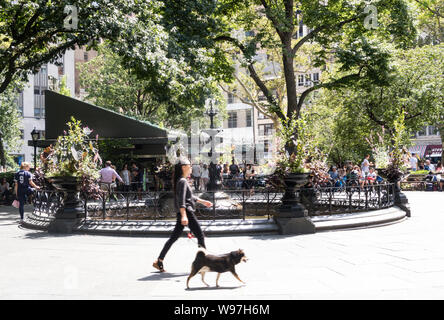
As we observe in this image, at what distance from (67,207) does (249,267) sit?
253 inches

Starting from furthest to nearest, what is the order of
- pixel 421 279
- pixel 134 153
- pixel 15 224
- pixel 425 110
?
pixel 425 110 → pixel 134 153 → pixel 15 224 → pixel 421 279

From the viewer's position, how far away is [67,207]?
35.8ft

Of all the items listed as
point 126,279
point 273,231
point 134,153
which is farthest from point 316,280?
point 134,153

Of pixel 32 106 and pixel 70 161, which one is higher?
pixel 32 106

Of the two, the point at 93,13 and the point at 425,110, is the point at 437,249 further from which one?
the point at 425,110

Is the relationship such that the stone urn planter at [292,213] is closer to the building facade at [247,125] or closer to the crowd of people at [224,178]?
the crowd of people at [224,178]

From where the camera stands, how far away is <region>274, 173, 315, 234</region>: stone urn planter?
31.9 ft

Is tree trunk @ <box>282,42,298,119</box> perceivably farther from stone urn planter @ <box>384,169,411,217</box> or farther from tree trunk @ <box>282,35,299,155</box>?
stone urn planter @ <box>384,169,411,217</box>

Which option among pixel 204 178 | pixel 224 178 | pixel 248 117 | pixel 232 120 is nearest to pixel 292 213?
pixel 204 178

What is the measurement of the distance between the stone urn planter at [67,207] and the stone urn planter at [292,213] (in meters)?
5.22

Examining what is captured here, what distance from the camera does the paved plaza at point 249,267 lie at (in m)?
4.96

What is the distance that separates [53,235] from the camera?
33.6 ft

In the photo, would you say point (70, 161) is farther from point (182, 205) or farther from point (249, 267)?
point (249, 267)

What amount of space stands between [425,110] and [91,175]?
2498cm
